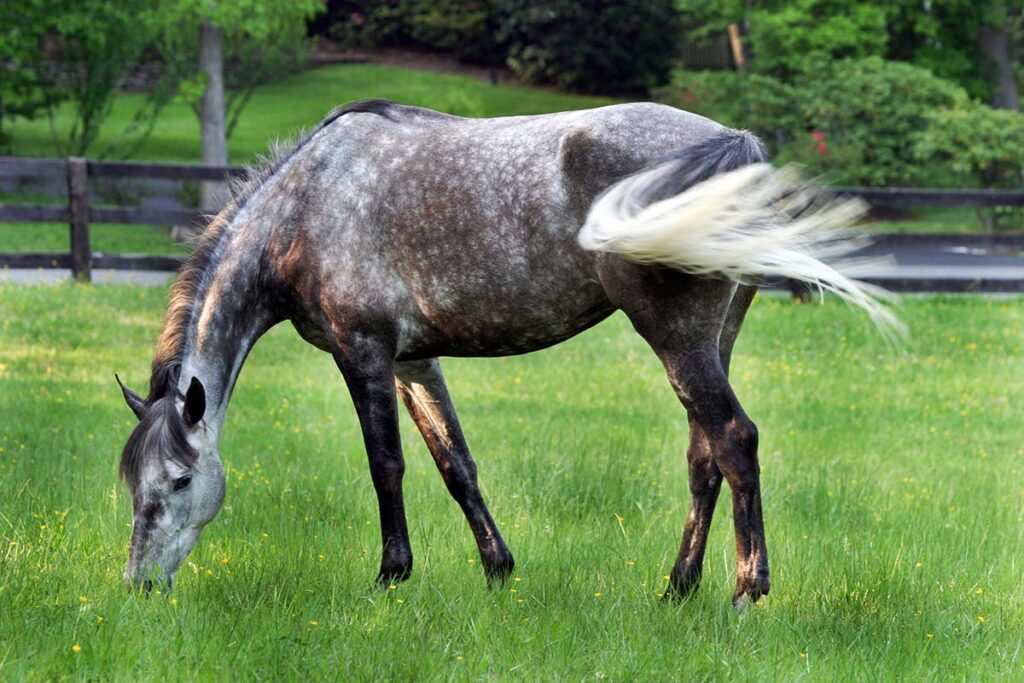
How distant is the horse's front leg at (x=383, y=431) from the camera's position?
510 cm

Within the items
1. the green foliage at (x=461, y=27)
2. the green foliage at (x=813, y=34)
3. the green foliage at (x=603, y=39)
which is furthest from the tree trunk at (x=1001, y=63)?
the green foliage at (x=461, y=27)

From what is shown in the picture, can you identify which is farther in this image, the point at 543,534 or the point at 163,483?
the point at 543,534

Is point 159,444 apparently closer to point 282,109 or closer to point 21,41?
point 21,41

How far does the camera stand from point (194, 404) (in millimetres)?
4891

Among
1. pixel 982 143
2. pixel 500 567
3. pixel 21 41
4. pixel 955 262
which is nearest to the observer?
pixel 500 567

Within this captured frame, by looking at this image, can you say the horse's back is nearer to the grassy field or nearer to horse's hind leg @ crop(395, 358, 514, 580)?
horse's hind leg @ crop(395, 358, 514, 580)

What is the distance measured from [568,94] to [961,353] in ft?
84.6

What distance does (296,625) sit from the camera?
4.49 metres

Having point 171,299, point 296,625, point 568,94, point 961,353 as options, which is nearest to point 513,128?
point 171,299

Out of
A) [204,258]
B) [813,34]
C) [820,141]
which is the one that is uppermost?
[204,258]

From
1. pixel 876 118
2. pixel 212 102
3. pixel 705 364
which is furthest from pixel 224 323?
pixel 876 118

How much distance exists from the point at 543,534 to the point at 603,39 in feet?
99.5

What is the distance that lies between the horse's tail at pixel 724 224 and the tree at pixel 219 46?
10.3 metres

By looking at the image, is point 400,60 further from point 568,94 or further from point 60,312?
point 60,312
